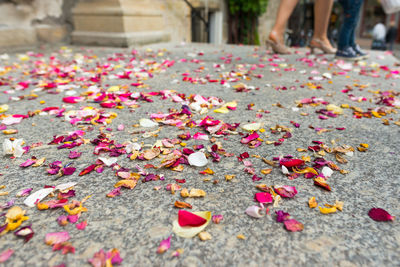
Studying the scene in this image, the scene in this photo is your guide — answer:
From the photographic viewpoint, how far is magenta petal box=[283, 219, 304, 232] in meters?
0.96

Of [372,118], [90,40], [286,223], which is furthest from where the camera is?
[90,40]

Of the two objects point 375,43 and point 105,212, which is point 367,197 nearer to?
point 105,212

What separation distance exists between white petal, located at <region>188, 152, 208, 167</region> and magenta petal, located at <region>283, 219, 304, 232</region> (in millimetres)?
497

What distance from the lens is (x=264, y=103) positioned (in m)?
2.24

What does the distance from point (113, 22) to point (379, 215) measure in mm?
4747

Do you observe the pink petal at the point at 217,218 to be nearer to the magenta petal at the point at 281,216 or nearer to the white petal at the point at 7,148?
the magenta petal at the point at 281,216

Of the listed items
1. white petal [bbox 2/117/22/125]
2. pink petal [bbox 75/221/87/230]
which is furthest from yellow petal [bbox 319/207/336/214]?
white petal [bbox 2/117/22/125]

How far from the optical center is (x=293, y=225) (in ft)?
3.19

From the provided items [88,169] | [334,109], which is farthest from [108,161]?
[334,109]

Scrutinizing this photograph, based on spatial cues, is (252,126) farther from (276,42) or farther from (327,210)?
(276,42)

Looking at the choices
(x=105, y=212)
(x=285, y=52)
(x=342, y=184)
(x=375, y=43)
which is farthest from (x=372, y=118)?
(x=375, y=43)

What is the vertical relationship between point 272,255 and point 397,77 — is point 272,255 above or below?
below

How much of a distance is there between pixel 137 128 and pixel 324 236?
1.23 metres

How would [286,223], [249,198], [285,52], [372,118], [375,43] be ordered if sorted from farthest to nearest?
[375,43]
[285,52]
[372,118]
[249,198]
[286,223]
